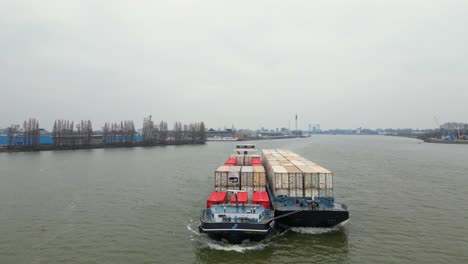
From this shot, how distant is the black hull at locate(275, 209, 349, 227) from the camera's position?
2311cm

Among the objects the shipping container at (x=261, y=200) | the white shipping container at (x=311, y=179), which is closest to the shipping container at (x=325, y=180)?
the white shipping container at (x=311, y=179)

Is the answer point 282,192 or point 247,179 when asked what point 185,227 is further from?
point 282,192

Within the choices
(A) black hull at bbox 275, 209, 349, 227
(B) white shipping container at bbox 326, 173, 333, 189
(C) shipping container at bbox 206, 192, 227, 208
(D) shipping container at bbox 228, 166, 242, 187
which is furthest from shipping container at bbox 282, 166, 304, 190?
(C) shipping container at bbox 206, 192, 227, 208

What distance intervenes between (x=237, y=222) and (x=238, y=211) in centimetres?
111

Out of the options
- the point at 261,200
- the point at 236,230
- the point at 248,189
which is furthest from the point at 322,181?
the point at 236,230

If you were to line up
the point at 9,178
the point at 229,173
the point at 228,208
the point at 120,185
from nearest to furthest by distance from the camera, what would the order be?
1. the point at 228,208
2. the point at 229,173
3. the point at 120,185
4. the point at 9,178

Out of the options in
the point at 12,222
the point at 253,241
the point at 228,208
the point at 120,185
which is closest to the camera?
the point at 253,241

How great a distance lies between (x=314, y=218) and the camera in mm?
23406

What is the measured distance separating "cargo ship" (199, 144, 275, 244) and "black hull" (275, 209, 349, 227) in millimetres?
1635

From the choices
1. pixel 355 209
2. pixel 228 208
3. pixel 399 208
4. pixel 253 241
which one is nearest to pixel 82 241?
pixel 228 208

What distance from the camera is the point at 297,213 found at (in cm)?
2317

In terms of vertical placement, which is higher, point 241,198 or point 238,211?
point 241,198

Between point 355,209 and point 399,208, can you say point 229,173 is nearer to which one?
point 355,209

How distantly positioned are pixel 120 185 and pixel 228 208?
2533cm
